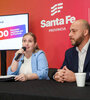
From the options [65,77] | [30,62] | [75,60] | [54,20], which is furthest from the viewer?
[54,20]

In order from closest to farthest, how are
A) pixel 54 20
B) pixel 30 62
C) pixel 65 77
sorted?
pixel 65 77
pixel 30 62
pixel 54 20

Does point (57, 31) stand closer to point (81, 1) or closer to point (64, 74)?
point (81, 1)

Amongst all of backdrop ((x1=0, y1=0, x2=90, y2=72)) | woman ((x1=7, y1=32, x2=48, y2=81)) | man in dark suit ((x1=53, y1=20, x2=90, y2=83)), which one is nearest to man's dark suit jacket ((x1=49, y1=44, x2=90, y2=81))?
man in dark suit ((x1=53, y1=20, x2=90, y2=83))

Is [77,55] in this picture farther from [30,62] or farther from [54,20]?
[54,20]

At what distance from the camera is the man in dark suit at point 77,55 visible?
1.67 metres

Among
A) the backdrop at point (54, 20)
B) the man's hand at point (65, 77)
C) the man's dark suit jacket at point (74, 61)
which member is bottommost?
the man's hand at point (65, 77)

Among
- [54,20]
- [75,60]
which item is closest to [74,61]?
[75,60]

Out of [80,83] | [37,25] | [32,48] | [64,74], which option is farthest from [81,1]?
[80,83]

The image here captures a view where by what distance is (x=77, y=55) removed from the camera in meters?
2.02

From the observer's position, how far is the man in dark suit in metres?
1.67

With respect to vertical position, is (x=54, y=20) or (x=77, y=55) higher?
(x=54, y=20)

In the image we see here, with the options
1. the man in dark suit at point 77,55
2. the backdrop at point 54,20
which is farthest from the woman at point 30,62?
the backdrop at point 54,20

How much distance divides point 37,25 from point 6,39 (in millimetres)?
592

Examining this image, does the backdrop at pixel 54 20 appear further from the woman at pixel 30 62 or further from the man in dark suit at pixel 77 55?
the woman at pixel 30 62
